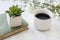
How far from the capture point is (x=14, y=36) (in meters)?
0.71

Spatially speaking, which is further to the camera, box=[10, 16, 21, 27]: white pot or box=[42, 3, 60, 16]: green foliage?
box=[42, 3, 60, 16]: green foliage

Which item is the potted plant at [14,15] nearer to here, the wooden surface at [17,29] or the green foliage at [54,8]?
the wooden surface at [17,29]

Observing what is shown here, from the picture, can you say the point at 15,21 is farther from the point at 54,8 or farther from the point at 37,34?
the point at 54,8

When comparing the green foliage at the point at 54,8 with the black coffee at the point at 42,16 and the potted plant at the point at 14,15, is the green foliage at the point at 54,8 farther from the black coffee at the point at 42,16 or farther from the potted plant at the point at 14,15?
the potted plant at the point at 14,15

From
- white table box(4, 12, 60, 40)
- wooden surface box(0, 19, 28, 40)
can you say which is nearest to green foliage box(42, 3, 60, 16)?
white table box(4, 12, 60, 40)

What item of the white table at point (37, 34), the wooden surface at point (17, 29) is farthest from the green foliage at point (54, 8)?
the wooden surface at point (17, 29)

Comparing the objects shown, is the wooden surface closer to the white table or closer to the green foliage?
the white table

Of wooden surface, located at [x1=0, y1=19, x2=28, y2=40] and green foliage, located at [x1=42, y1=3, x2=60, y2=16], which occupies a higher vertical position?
green foliage, located at [x1=42, y1=3, x2=60, y2=16]

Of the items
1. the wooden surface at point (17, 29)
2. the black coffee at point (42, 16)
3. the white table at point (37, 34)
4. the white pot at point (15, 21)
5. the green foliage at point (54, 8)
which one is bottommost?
the white table at point (37, 34)

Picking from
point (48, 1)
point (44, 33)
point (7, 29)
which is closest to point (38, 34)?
point (44, 33)

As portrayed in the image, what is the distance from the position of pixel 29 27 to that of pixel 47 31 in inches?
3.6

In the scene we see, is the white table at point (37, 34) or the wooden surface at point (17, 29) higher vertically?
the wooden surface at point (17, 29)

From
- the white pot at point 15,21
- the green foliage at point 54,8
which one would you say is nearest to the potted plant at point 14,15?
the white pot at point 15,21

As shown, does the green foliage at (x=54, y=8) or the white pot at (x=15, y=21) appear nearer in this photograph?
the white pot at (x=15, y=21)
